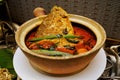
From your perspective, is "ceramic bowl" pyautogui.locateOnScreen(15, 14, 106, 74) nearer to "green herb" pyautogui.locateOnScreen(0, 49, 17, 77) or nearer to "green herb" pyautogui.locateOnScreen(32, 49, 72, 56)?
"green herb" pyautogui.locateOnScreen(32, 49, 72, 56)

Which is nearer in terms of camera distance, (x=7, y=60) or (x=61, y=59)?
(x=61, y=59)

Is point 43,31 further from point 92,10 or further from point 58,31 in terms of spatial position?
point 92,10

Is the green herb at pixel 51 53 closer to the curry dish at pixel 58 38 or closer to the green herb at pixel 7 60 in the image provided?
the curry dish at pixel 58 38

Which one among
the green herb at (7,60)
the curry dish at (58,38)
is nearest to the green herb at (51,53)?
the curry dish at (58,38)

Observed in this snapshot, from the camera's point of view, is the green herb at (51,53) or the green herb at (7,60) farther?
the green herb at (7,60)

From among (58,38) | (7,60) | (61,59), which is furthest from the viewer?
(7,60)

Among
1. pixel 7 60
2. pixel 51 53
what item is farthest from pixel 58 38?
pixel 7 60

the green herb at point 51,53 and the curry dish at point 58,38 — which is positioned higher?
the curry dish at point 58,38

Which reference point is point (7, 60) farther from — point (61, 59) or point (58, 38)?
point (61, 59)

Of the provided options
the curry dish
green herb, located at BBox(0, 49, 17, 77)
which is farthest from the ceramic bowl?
green herb, located at BBox(0, 49, 17, 77)
